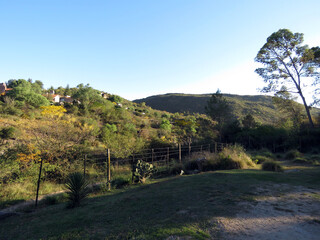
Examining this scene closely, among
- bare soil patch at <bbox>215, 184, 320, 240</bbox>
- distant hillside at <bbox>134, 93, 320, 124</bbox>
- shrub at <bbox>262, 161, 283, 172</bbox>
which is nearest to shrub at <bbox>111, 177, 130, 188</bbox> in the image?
bare soil patch at <bbox>215, 184, 320, 240</bbox>

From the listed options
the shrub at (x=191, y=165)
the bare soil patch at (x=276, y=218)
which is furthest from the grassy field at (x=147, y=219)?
the shrub at (x=191, y=165)

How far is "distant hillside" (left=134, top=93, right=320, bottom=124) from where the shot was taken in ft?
144

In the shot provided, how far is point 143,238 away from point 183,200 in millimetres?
2157

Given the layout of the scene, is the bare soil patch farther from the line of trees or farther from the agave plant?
the line of trees

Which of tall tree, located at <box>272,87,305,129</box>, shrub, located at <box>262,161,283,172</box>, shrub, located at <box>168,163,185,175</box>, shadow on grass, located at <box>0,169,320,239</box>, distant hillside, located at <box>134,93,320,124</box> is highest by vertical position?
distant hillside, located at <box>134,93,320,124</box>

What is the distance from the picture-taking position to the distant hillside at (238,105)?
43.8 metres

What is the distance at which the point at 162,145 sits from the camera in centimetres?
1641

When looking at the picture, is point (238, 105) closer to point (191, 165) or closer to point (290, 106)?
point (290, 106)

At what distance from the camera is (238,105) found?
164ft

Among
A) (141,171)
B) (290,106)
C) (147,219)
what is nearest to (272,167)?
(141,171)

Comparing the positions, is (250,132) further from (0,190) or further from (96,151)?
(0,190)

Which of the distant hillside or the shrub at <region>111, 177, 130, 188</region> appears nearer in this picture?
the shrub at <region>111, 177, 130, 188</region>

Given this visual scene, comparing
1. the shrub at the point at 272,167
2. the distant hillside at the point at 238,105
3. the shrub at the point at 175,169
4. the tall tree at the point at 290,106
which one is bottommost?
the shrub at the point at 175,169

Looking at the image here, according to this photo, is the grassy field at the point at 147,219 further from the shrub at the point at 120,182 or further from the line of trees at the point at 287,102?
the line of trees at the point at 287,102
